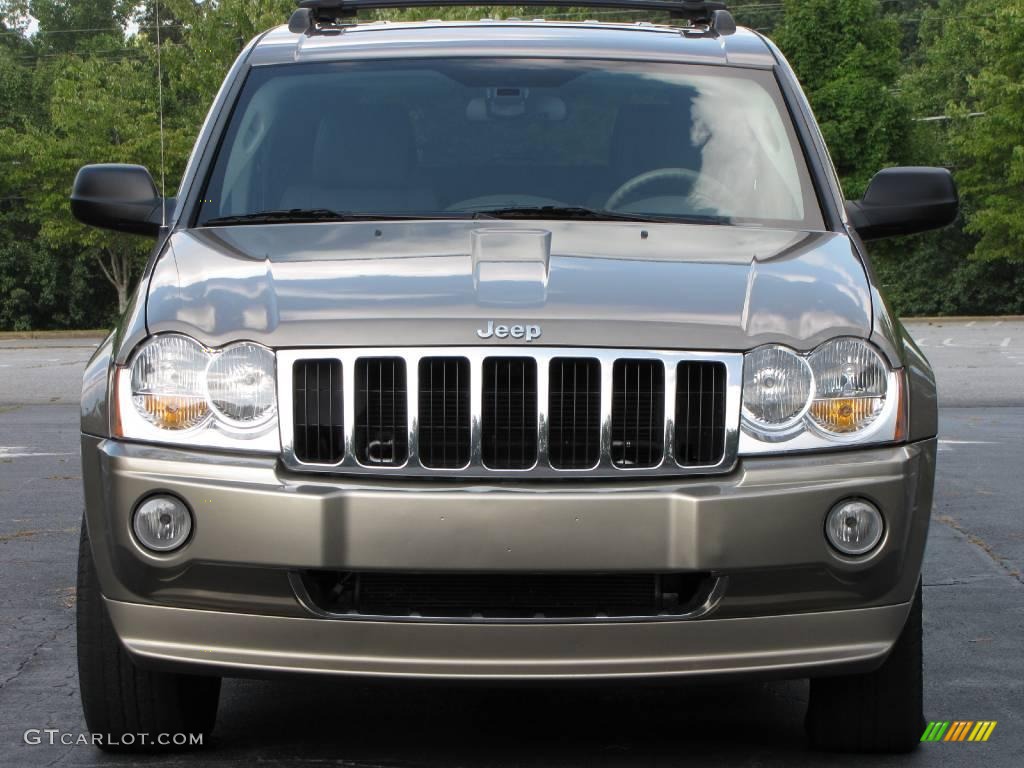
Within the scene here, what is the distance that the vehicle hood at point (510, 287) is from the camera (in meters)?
3.88

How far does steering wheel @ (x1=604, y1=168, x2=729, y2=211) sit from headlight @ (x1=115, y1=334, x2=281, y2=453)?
148 cm

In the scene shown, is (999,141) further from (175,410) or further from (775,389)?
(175,410)

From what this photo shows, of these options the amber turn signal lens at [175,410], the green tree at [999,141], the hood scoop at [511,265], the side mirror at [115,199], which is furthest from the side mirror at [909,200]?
the green tree at [999,141]

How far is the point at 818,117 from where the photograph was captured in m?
65.4

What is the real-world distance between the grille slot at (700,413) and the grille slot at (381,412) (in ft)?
1.97

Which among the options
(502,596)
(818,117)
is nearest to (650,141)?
(502,596)

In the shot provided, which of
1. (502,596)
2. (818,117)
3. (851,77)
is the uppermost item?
(502,596)

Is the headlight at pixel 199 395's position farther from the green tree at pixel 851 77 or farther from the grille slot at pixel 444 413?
the green tree at pixel 851 77

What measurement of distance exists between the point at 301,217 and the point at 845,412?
67.7 inches

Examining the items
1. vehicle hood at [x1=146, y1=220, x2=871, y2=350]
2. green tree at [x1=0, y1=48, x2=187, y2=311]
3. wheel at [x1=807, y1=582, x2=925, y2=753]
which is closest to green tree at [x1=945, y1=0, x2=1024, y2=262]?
green tree at [x1=0, y1=48, x2=187, y2=311]

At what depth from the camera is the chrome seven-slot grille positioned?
12.5 ft

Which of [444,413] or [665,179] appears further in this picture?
[665,179]

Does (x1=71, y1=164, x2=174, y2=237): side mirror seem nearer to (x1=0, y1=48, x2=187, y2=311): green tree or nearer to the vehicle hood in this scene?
the vehicle hood

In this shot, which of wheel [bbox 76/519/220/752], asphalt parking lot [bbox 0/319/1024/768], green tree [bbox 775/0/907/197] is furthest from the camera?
green tree [bbox 775/0/907/197]
